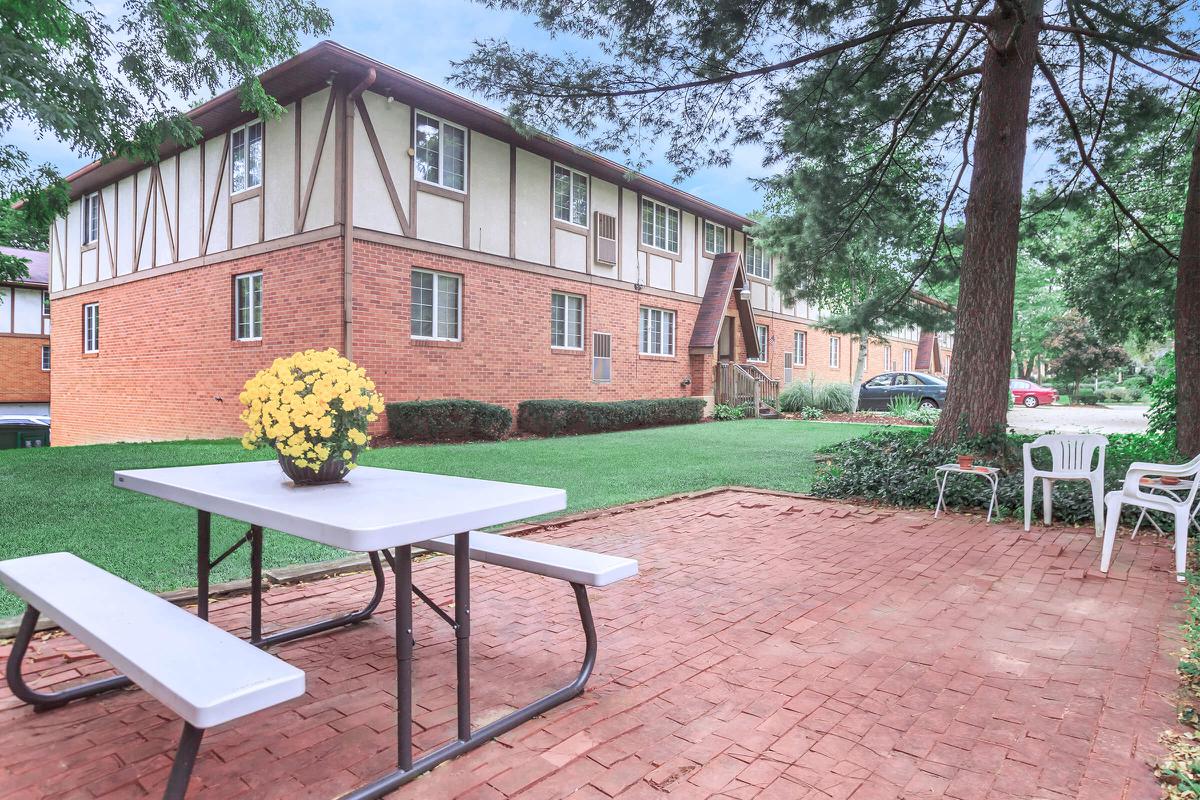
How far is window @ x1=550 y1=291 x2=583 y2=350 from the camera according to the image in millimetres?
15078

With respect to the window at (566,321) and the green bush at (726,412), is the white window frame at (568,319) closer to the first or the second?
the window at (566,321)

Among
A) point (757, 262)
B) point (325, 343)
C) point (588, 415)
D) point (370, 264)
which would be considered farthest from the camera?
point (757, 262)

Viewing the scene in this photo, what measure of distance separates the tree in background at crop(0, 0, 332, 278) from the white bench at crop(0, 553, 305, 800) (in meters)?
5.66

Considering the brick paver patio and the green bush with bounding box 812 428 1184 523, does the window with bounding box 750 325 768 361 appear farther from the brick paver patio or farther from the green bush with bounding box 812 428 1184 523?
the brick paver patio

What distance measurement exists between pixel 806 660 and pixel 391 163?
10893 millimetres

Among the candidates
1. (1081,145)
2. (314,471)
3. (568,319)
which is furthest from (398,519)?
(568,319)

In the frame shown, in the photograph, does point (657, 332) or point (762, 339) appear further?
point (762, 339)

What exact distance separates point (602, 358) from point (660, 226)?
172 inches

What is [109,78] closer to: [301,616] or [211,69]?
[211,69]

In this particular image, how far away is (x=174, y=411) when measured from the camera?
14.3 metres

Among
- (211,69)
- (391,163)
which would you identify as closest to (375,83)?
(391,163)

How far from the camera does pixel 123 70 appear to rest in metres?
7.89

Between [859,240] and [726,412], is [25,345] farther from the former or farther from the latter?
[859,240]

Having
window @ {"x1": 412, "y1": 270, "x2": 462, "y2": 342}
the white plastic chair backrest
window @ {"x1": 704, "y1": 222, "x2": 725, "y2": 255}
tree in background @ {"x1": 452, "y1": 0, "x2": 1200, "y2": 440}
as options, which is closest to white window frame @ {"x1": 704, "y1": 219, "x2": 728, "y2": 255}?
window @ {"x1": 704, "y1": 222, "x2": 725, "y2": 255}
